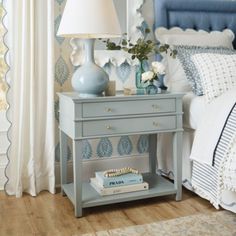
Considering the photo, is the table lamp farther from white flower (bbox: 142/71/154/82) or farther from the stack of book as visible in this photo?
the stack of book

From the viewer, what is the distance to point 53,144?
2.64m

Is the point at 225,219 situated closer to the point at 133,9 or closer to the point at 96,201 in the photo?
the point at 96,201

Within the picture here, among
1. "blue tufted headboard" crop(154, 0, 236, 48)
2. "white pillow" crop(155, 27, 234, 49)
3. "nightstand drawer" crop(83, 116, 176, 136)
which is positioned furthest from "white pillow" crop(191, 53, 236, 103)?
"blue tufted headboard" crop(154, 0, 236, 48)

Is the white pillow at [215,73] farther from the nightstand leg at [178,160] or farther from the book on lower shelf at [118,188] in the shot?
the book on lower shelf at [118,188]

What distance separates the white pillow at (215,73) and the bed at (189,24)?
0.11m

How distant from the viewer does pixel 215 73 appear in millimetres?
2428

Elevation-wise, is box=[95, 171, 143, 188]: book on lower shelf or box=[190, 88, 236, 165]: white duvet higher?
box=[190, 88, 236, 165]: white duvet

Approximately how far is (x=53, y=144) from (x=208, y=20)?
168 centimetres

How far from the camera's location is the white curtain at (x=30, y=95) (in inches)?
99.5

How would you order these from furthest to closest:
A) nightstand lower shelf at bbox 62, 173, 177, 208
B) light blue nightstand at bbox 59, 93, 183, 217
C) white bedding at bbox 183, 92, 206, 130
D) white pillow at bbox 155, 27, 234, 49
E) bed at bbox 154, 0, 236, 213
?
white pillow at bbox 155, 27, 234, 49 → bed at bbox 154, 0, 236, 213 → white bedding at bbox 183, 92, 206, 130 → nightstand lower shelf at bbox 62, 173, 177, 208 → light blue nightstand at bbox 59, 93, 183, 217

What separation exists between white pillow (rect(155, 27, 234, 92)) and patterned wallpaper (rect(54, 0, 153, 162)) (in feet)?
0.76

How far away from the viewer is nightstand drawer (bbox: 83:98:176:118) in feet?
7.30

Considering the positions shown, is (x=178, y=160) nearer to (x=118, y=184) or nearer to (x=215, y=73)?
(x=118, y=184)

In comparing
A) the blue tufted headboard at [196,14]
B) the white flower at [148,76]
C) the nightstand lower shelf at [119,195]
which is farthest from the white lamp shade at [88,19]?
the nightstand lower shelf at [119,195]
